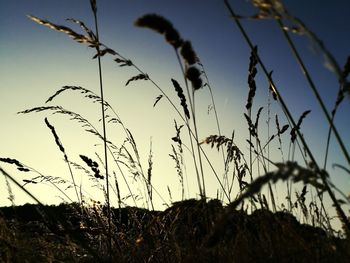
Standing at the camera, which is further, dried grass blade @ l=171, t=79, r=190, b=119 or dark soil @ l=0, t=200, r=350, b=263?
dried grass blade @ l=171, t=79, r=190, b=119

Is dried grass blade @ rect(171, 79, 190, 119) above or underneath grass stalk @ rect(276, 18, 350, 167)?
above

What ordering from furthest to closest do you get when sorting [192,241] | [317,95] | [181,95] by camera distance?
[181,95] → [192,241] → [317,95]

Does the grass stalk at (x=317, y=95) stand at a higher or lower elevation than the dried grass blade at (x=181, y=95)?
lower

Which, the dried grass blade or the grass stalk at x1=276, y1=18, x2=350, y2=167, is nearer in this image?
the grass stalk at x1=276, y1=18, x2=350, y2=167

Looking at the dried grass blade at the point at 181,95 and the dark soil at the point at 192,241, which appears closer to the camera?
the dark soil at the point at 192,241

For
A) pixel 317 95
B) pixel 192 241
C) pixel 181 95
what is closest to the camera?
pixel 317 95

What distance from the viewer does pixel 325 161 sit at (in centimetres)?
221

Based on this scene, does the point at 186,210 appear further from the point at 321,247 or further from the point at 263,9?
the point at 263,9

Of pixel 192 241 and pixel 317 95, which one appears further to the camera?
pixel 192 241

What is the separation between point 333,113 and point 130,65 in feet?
3.62

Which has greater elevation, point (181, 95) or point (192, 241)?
point (181, 95)

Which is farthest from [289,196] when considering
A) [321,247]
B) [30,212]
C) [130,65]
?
[30,212]

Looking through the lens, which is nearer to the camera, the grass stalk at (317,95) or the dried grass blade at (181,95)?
the grass stalk at (317,95)

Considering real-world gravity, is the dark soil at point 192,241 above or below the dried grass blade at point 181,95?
below
